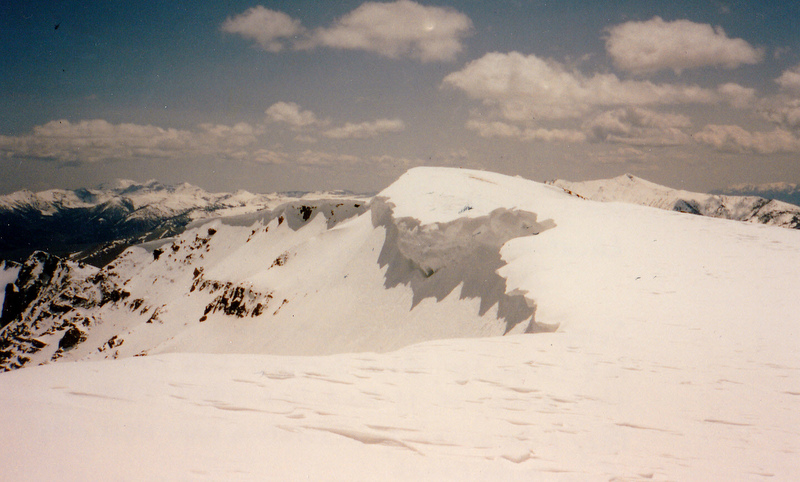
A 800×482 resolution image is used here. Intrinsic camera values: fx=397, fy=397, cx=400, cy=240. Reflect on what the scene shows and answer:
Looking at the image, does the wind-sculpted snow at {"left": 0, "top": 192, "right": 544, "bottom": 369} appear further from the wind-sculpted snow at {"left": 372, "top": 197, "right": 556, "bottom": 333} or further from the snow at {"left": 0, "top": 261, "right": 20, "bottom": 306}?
the snow at {"left": 0, "top": 261, "right": 20, "bottom": 306}

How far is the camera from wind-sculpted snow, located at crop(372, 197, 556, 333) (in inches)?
974

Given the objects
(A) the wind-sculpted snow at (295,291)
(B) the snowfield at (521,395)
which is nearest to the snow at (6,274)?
(A) the wind-sculpted snow at (295,291)

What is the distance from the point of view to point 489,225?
28594 millimetres

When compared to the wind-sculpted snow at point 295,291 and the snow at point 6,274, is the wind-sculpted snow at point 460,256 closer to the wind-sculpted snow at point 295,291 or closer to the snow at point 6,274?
the wind-sculpted snow at point 295,291

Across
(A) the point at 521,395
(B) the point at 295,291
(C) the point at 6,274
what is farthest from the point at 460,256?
(C) the point at 6,274

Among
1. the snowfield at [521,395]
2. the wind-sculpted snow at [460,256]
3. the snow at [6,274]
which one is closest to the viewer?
the snowfield at [521,395]

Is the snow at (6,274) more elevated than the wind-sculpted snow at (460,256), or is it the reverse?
the wind-sculpted snow at (460,256)

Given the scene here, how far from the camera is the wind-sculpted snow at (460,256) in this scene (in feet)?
81.1

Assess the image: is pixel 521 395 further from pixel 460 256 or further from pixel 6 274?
pixel 6 274

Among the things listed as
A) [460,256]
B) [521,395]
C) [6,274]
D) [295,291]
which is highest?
[460,256]

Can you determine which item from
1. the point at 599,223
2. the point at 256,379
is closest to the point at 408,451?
the point at 256,379

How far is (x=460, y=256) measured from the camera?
29.6m

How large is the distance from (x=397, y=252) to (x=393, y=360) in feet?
92.9

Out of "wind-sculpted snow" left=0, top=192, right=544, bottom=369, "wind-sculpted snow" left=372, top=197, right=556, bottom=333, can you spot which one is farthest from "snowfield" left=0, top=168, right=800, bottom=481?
"wind-sculpted snow" left=0, top=192, right=544, bottom=369
